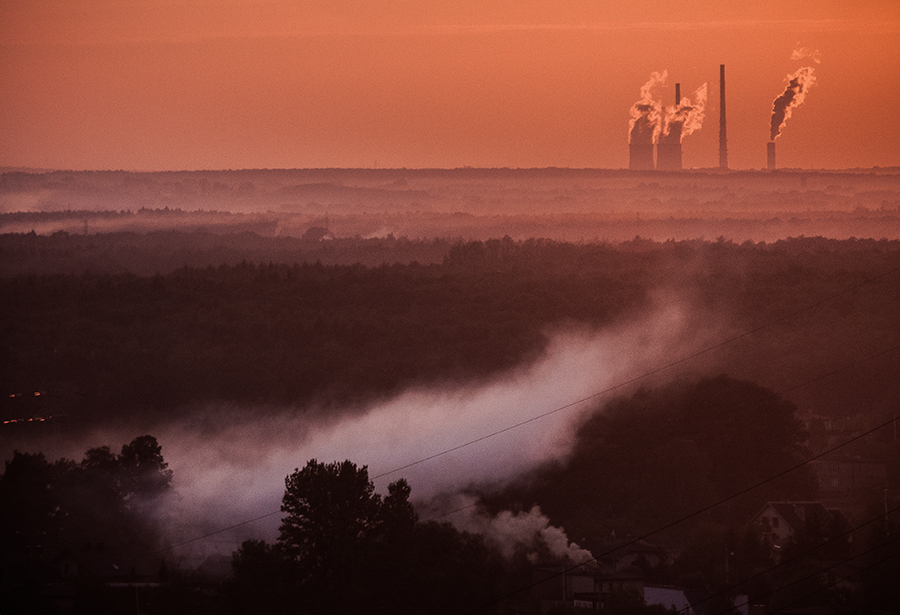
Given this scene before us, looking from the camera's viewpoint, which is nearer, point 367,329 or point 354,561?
point 354,561

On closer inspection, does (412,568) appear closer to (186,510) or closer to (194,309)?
(186,510)

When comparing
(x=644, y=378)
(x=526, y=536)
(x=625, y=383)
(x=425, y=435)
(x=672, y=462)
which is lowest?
(x=526, y=536)

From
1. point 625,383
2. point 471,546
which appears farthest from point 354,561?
point 625,383

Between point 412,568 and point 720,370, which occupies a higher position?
point 720,370

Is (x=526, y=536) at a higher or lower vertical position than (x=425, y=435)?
lower

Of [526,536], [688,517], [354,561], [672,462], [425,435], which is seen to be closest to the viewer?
[354,561]

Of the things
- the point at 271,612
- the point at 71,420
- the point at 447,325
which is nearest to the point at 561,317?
the point at 447,325

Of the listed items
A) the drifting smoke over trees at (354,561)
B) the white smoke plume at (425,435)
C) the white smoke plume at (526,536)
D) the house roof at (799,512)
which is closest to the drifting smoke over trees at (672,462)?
the house roof at (799,512)

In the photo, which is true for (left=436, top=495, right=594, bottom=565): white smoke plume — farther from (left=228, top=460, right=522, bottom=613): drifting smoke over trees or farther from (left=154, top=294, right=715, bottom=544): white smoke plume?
(left=154, top=294, right=715, bottom=544): white smoke plume

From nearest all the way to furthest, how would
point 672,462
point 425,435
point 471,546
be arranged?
point 471,546
point 672,462
point 425,435

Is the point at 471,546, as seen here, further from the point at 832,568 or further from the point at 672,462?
the point at 672,462

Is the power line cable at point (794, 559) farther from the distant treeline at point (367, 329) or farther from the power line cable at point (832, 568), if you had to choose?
the distant treeline at point (367, 329)
